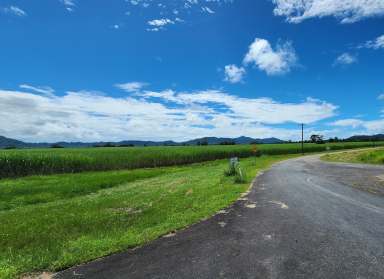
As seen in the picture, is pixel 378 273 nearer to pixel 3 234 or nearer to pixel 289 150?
pixel 3 234


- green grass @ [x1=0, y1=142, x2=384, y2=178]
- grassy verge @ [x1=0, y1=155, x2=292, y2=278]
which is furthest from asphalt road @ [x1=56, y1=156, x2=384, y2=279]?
green grass @ [x1=0, y1=142, x2=384, y2=178]

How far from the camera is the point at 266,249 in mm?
6324

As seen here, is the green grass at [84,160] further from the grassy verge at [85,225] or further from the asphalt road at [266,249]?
the asphalt road at [266,249]

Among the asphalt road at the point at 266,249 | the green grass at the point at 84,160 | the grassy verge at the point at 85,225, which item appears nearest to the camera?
the asphalt road at the point at 266,249

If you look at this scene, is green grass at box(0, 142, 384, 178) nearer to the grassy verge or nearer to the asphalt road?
the grassy verge

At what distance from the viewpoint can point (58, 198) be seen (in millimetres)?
18141

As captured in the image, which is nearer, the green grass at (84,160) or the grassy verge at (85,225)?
the grassy verge at (85,225)

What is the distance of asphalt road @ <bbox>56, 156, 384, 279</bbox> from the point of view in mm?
5336

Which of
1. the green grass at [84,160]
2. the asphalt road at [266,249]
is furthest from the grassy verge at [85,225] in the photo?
the green grass at [84,160]

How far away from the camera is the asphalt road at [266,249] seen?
210 inches

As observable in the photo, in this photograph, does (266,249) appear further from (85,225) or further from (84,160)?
(84,160)

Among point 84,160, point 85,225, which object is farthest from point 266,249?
point 84,160

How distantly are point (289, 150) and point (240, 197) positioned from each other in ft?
229

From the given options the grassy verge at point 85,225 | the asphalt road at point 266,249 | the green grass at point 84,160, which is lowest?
the grassy verge at point 85,225
